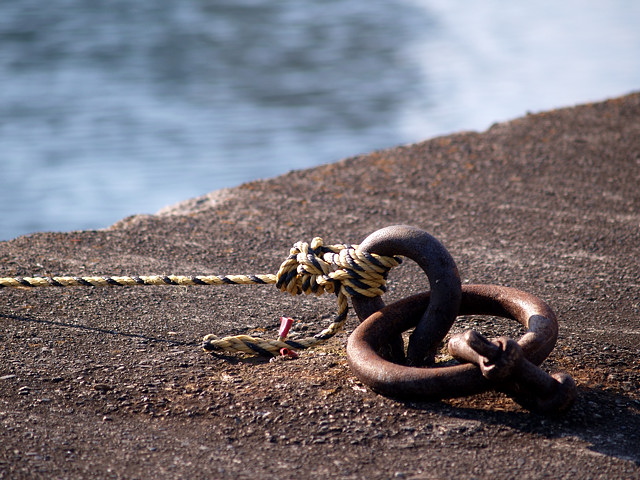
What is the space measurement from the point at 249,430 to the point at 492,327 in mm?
1166

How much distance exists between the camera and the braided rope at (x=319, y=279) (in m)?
2.55

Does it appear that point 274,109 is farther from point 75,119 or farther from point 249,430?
point 249,430

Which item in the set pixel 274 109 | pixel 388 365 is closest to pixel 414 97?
pixel 274 109

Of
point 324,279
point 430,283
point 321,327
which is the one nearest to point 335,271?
point 324,279

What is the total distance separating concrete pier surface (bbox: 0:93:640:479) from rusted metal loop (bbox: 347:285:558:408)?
4.2 inches

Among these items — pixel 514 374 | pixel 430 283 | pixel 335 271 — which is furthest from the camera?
pixel 335 271

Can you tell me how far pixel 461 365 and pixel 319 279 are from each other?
2.20 feet

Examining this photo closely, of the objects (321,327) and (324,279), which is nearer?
(324,279)

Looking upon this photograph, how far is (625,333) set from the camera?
298 centimetres

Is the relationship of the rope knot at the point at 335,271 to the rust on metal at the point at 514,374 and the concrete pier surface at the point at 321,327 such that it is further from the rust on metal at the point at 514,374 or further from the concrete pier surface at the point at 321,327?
the rust on metal at the point at 514,374

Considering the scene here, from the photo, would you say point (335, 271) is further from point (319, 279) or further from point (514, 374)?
point (514, 374)

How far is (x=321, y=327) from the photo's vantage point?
10.2ft

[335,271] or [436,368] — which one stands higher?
[335,271]

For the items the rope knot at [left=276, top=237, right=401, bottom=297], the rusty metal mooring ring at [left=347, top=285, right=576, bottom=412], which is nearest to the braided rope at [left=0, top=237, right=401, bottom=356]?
the rope knot at [left=276, top=237, right=401, bottom=297]
